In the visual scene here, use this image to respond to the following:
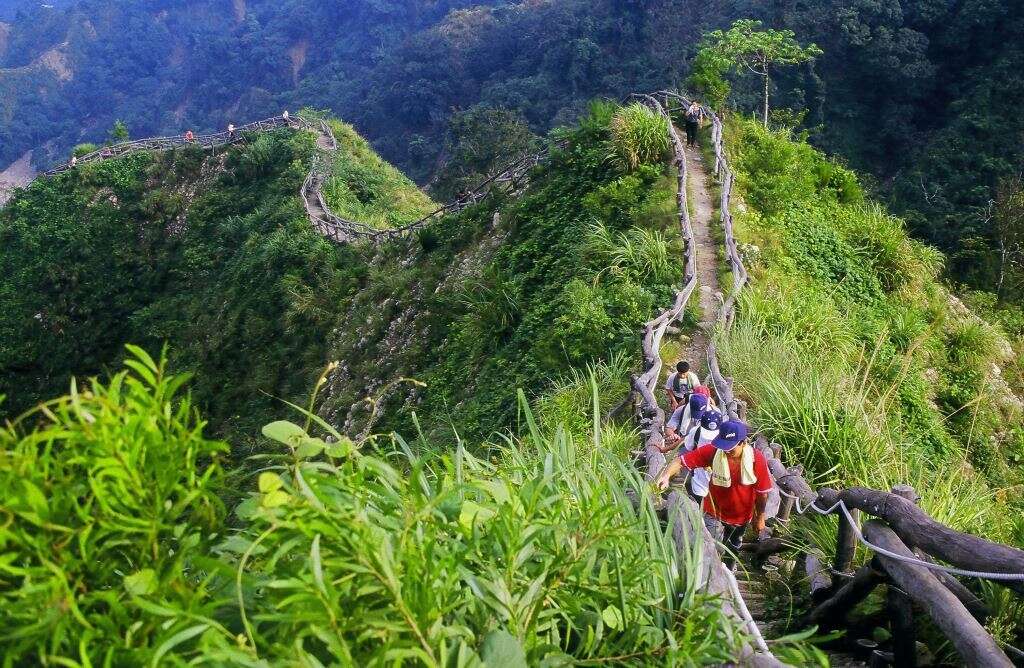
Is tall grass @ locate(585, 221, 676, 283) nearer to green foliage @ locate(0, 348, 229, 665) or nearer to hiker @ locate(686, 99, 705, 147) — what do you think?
hiker @ locate(686, 99, 705, 147)

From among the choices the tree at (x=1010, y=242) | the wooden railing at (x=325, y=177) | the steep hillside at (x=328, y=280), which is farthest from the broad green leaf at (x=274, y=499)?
the tree at (x=1010, y=242)

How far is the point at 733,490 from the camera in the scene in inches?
186

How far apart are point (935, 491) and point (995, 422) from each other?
5.40 meters

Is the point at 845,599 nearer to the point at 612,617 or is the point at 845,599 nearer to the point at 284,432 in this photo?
the point at 612,617

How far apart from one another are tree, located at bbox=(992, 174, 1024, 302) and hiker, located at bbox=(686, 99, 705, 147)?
741cm

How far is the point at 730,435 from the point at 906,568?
1382 millimetres

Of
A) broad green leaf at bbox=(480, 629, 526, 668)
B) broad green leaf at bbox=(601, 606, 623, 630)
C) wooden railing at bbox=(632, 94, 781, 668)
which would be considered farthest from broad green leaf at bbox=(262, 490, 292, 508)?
wooden railing at bbox=(632, 94, 781, 668)

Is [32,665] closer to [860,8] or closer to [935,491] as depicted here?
[935,491]

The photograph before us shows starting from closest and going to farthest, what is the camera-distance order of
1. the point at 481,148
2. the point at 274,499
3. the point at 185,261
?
the point at 274,499 → the point at 185,261 → the point at 481,148

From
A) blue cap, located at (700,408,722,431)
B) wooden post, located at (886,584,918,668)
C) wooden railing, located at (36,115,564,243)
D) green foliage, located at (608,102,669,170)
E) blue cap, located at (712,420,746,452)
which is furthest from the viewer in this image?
wooden railing, located at (36,115,564,243)

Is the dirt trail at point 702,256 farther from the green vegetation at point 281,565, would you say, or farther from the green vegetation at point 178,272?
the green vegetation at point 178,272

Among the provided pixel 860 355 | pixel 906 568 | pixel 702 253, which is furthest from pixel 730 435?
pixel 702 253

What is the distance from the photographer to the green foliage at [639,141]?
46.0 feet

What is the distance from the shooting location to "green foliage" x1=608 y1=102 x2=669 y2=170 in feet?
46.0
